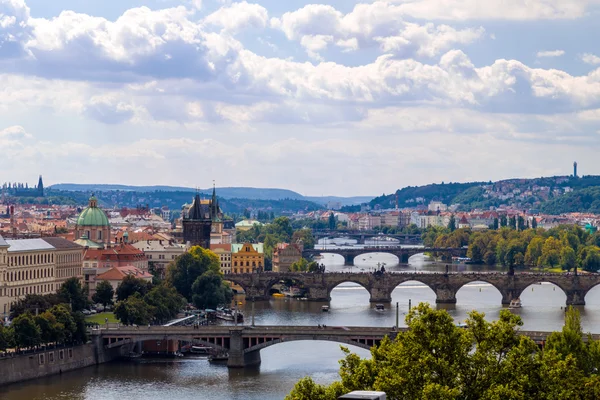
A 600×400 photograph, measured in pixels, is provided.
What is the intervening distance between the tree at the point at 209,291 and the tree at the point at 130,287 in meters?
7.12

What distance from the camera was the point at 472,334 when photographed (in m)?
39.0

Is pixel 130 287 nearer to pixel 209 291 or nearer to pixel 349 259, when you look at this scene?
pixel 209 291

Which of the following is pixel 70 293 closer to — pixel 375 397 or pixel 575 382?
pixel 575 382

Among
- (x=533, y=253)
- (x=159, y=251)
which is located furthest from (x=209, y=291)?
(x=533, y=253)

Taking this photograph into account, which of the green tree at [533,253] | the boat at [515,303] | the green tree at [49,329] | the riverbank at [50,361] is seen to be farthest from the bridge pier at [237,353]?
the green tree at [533,253]

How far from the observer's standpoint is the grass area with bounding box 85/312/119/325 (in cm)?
7819

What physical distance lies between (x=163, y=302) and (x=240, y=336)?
14.9 metres

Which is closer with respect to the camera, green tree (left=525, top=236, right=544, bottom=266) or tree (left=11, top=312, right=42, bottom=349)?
tree (left=11, top=312, right=42, bottom=349)

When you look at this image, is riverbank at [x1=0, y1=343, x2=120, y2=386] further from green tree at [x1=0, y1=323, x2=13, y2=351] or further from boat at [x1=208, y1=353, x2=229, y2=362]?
boat at [x1=208, y1=353, x2=229, y2=362]

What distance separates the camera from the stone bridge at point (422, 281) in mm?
106562

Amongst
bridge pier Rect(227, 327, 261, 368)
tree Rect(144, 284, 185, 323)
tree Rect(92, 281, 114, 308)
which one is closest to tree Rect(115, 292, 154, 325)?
tree Rect(144, 284, 185, 323)

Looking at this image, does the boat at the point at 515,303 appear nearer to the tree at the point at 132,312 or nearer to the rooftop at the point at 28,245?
the tree at the point at 132,312

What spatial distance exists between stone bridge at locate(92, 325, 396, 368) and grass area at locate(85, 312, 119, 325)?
5.75 meters

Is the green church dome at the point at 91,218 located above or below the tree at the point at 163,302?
above
